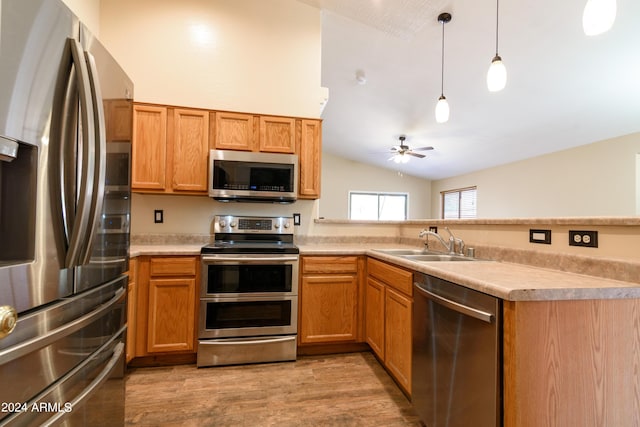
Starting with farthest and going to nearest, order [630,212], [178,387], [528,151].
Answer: [528,151]
[630,212]
[178,387]

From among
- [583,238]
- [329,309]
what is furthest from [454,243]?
[329,309]

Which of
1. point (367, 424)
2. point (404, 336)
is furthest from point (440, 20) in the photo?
point (367, 424)

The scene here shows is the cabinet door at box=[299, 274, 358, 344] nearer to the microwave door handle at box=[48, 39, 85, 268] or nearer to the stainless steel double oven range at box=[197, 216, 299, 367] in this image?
the stainless steel double oven range at box=[197, 216, 299, 367]

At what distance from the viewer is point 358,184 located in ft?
25.8

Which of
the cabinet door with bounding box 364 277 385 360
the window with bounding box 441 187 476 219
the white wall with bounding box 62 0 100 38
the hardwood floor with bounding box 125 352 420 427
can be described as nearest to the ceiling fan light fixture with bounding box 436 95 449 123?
the cabinet door with bounding box 364 277 385 360

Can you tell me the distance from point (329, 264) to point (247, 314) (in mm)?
771

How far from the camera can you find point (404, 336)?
1710 mm

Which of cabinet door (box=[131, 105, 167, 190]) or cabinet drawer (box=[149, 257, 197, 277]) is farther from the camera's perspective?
cabinet door (box=[131, 105, 167, 190])

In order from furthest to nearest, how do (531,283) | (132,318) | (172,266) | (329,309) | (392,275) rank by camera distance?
(329,309), (172,266), (132,318), (392,275), (531,283)

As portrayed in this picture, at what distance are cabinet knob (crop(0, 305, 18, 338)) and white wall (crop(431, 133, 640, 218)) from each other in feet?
19.6

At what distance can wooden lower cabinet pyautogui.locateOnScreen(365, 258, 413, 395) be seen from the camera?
1674mm

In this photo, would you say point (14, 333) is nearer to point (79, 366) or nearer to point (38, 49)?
point (79, 366)

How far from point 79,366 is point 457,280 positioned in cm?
144

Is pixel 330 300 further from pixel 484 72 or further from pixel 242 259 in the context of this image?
pixel 484 72
